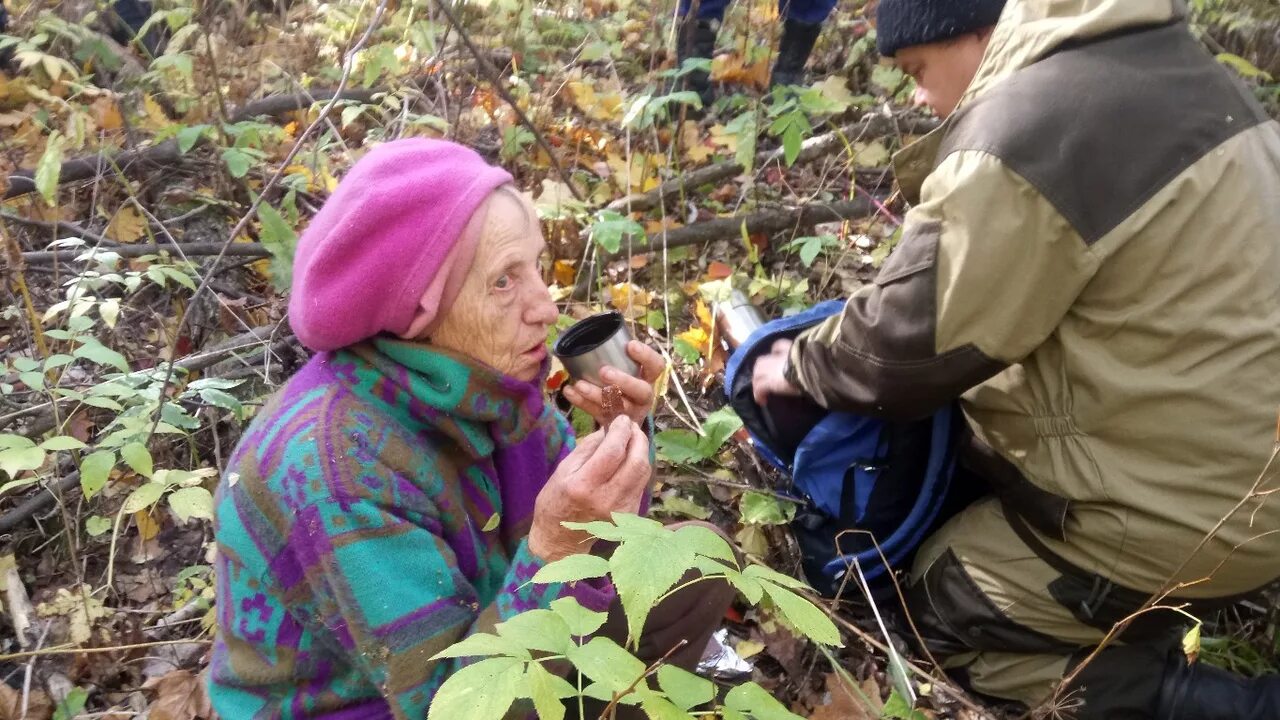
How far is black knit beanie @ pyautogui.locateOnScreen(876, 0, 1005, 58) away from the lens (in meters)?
2.35

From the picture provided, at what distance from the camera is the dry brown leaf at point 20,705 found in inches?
87.9

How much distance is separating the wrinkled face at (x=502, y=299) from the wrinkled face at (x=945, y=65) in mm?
1437

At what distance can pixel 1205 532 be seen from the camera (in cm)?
214

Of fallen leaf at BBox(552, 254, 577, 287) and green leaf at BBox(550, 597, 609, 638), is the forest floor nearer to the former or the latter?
fallen leaf at BBox(552, 254, 577, 287)

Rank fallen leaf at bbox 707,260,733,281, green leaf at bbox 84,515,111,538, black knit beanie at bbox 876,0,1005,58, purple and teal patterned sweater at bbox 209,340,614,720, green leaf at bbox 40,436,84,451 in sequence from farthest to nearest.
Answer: fallen leaf at bbox 707,260,733,281 < green leaf at bbox 84,515,111,538 < black knit beanie at bbox 876,0,1005,58 < green leaf at bbox 40,436,84,451 < purple and teal patterned sweater at bbox 209,340,614,720

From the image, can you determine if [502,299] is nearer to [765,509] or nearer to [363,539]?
[363,539]

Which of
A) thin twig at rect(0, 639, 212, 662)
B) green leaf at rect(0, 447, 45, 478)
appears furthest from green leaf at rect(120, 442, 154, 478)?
thin twig at rect(0, 639, 212, 662)

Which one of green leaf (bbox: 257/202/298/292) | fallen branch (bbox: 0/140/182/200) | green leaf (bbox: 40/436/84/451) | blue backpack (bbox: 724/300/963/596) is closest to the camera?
green leaf (bbox: 40/436/84/451)

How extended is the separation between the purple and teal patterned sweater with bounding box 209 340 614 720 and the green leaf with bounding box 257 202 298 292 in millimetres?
1340

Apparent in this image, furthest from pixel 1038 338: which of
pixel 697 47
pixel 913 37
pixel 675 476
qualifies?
pixel 697 47

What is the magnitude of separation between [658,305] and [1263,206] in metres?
2.11

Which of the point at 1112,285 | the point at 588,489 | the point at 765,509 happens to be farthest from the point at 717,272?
the point at 588,489

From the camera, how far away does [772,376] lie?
273 centimetres

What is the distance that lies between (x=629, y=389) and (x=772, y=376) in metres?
0.95
